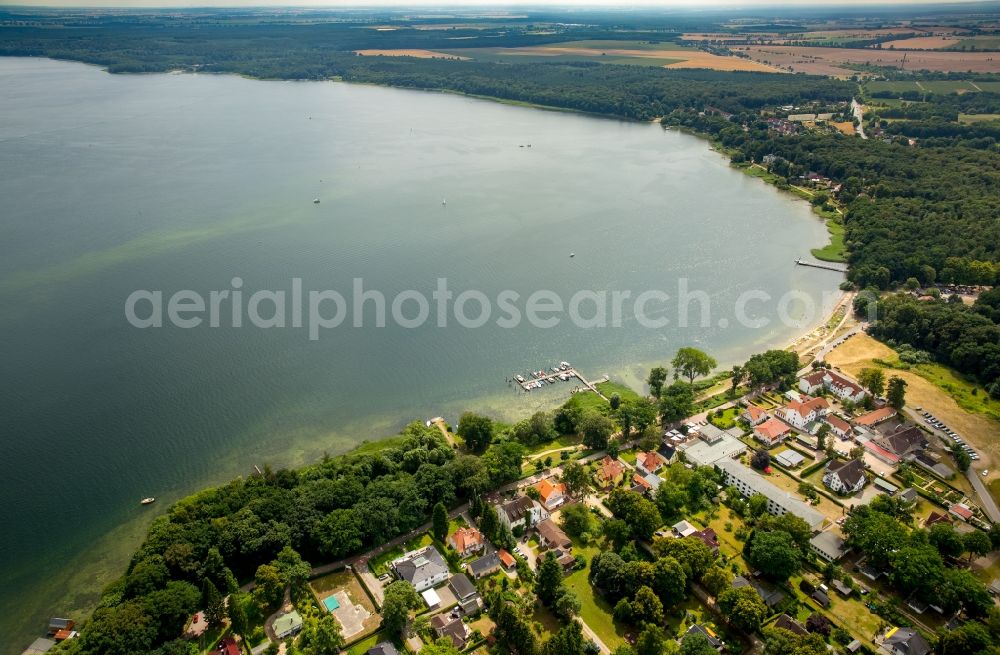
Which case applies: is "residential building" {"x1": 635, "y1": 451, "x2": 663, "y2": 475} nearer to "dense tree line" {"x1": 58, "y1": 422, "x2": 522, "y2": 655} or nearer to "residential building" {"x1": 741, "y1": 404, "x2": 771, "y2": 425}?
"dense tree line" {"x1": 58, "y1": 422, "x2": 522, "y2": 655}

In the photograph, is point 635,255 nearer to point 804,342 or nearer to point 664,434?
point 804,342

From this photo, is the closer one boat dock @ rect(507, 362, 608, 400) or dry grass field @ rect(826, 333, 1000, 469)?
dry grass field @ rect(826, 333, 1000, 469)

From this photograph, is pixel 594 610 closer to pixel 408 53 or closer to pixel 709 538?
pixel 709 538

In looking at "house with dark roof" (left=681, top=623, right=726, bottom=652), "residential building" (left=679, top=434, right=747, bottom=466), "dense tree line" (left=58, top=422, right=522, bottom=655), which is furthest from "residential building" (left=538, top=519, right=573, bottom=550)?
"residential building" (left=679, top=434, right=747, bottom=466)

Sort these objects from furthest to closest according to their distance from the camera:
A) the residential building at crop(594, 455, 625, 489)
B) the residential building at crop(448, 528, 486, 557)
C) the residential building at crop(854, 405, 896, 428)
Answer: the residential building at crop(854, 405, 896, 428), the residential building at crop(594, 455, 625, 489), the residential building at crop(448, 528, 486, 557)

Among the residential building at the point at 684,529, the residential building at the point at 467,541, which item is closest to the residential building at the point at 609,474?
the residential building at the point at 684,529

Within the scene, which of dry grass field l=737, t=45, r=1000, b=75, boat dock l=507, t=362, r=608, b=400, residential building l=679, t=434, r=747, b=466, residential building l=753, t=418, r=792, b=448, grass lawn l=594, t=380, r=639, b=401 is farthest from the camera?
dry grass field l=737, t=45, r=1000, b=75

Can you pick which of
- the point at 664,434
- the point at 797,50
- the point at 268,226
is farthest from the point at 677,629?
the point at 797,50
